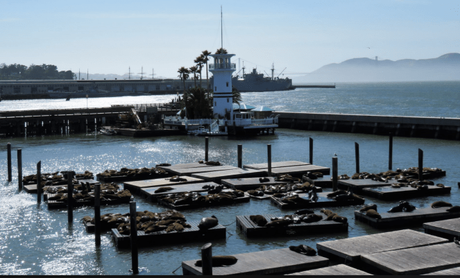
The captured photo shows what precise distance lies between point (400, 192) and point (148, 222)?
1234 centimetres

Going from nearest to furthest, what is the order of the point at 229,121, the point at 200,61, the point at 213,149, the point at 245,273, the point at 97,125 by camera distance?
1. the point at 245,273
2. the point at 213,149
3. the point at 229,121
4. the point at 97,125
5. the point at 200,61

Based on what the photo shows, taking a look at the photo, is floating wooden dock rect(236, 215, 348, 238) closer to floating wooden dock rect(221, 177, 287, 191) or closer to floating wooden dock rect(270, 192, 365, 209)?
floating wooden dock rect(270, 192, 365, 209)

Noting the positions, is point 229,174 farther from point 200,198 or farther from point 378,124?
point 378,124

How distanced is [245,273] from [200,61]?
64275 mm

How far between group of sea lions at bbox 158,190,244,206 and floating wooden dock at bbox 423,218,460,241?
8.84 meters

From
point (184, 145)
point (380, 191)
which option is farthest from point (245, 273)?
point (184, 145)

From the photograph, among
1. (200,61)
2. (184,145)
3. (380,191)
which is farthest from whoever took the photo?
(200,61)

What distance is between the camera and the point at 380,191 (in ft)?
79.3

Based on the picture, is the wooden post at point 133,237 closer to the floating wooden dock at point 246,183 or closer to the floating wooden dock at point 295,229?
the floating wooden dock at point 295,229

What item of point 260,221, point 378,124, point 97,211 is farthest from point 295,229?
point 378,124

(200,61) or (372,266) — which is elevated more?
(200,61)

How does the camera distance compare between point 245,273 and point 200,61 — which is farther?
point 200,61

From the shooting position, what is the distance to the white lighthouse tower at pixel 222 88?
58094 mm

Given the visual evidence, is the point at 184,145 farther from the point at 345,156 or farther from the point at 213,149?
the point at 345,156
